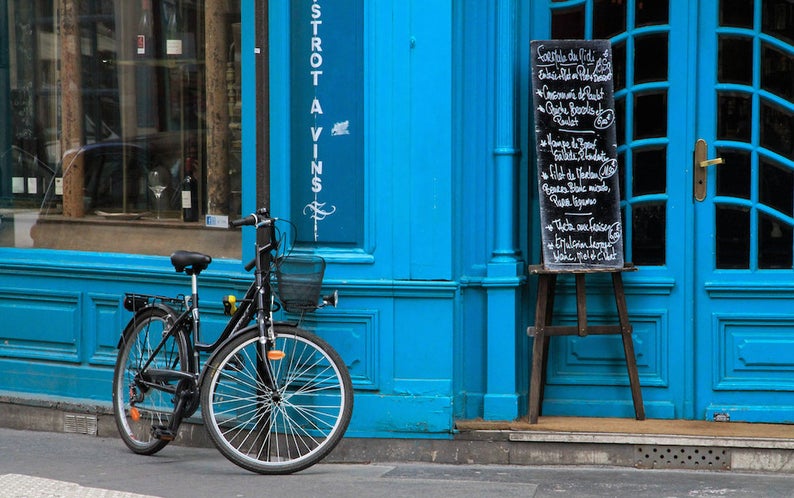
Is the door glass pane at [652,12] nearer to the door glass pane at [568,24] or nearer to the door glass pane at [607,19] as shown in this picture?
the door glass pane at [607,19]

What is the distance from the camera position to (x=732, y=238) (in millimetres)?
6746

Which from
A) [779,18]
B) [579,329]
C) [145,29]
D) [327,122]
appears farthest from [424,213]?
[145,29]

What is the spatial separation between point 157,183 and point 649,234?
3029 millimetres

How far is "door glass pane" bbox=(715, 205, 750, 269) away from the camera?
265 inches

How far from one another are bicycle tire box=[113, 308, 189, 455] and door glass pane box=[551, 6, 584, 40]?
105 inches

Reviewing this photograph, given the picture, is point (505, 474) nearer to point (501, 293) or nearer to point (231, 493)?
point (501, 293)

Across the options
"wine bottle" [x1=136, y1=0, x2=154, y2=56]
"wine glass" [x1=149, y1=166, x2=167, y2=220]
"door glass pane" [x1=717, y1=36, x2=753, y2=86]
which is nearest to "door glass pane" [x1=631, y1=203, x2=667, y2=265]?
"door glass pane" [x1=717, y1=36, x2=753, y2=86]

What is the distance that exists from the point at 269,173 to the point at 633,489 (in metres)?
2.54

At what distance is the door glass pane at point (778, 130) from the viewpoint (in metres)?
6.73

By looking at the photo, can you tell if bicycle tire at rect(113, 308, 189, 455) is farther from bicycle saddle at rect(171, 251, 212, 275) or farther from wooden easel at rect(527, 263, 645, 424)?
wooden easel at rect(527, 263, 645, 424)

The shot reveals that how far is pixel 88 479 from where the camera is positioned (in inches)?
243

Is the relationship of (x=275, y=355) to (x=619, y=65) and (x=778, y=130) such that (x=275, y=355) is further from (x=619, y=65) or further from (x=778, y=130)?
(x=778, y=130)

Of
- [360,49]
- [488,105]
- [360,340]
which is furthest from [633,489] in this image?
[360,49]

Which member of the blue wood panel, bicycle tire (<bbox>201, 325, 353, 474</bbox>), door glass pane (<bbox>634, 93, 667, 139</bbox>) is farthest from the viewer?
the blue wood panel
